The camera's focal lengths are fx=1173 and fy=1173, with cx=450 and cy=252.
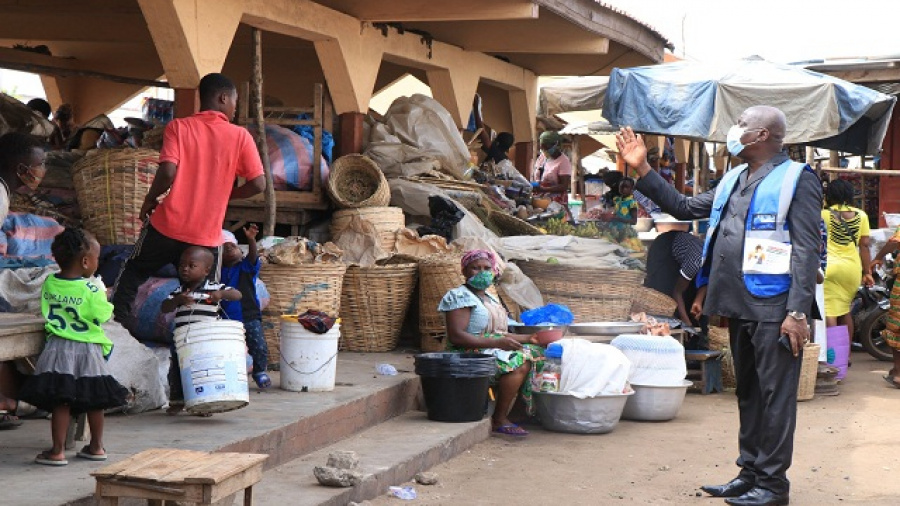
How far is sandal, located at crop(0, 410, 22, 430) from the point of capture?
18.5 ft

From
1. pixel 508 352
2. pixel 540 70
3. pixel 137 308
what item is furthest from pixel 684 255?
pixel 540 70

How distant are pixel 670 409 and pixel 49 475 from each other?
5.10 metres

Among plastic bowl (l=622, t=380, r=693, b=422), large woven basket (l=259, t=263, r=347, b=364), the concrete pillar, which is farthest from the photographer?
plastic bowl (l=622, t=380, r=693, b=422)

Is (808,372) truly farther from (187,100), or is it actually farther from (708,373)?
(187,100)

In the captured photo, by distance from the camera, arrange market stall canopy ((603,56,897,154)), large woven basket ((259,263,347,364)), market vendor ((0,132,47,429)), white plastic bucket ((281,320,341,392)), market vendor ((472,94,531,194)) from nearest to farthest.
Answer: market vendor ((0,132,47,429)) < white plastic bucket ((281,320,341,392)) < large woven basket ((259,263,347,364)) < market stall canopy ((603,56,897,154)) < market vendor ((472,94,531,194))

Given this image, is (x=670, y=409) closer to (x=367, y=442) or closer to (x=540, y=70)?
(x=367, y=442)

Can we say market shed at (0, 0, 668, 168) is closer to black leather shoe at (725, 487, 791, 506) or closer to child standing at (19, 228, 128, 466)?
child standing at (19, 228, 128, 466)

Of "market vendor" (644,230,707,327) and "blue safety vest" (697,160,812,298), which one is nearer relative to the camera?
"blue safety vest" (697,160,812,298)

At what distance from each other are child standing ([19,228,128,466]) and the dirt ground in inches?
61.4

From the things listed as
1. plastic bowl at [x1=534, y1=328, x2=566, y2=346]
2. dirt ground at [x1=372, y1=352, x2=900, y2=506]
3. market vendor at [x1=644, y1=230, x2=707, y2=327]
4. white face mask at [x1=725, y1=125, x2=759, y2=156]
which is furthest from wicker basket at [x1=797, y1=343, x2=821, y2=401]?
white face mask at [x1=725, y1=125, x2=759, y2=156]

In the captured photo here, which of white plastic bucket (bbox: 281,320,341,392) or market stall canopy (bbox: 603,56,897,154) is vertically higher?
market stall canopy (bbox: 603,56,897,154)

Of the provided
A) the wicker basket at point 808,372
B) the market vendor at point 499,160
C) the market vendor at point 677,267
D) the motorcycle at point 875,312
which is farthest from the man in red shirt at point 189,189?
the motorcycle at point 875,312

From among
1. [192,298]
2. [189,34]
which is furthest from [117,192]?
[192,298]

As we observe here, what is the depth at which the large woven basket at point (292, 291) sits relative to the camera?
816cm
